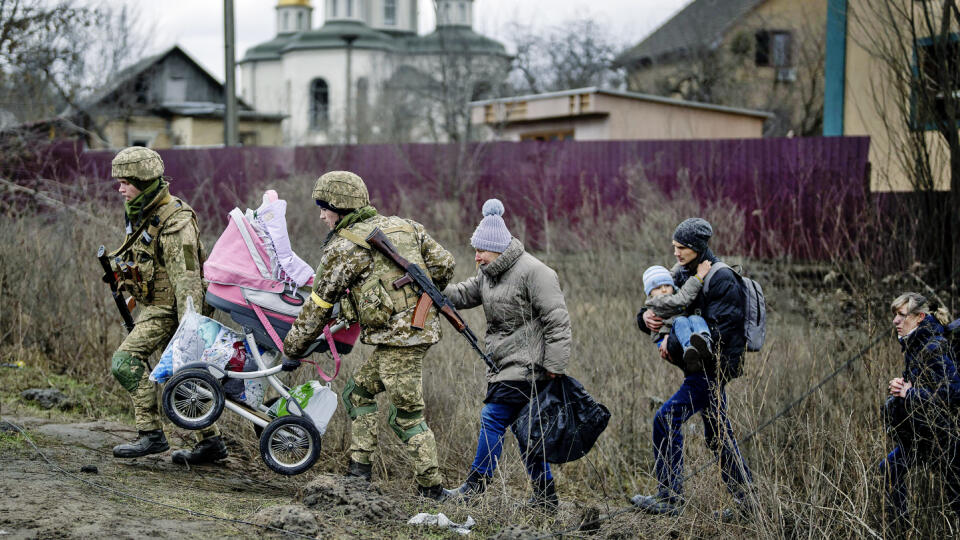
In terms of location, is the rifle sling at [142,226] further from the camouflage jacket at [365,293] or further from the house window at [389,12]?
the house window at [389,12]

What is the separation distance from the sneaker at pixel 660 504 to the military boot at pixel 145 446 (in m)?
2.98

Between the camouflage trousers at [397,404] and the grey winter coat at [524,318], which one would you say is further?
the grey winter coat at [524,318]

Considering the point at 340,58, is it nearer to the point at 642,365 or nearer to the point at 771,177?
the point at 771,177

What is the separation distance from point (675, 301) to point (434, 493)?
5.92 feet

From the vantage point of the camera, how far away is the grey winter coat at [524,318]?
545 centimetres

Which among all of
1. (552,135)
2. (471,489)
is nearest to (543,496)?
(471,489)

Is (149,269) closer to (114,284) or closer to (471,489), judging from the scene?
(114,284)

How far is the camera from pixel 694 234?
557cm

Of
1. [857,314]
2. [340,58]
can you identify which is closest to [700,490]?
[857,314]

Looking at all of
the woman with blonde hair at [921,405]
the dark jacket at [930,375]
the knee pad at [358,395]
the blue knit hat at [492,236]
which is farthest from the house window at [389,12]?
the dark jacket at [930,375]

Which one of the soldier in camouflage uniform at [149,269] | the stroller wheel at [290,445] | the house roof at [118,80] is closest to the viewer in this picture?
the stroller wheel at [290,445]

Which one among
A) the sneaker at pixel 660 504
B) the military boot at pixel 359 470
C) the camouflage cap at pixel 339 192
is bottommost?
the sneaker at pixel 660 504

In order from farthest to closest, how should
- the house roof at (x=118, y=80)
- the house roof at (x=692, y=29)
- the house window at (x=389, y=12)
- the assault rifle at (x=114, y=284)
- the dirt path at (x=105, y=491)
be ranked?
the house window at (x=389, y=12) → the house roof at (x=692, y=29) → the house roof at (x=118, y=80) → the assault rifle at (x=114, y=284) → the dirt path at (x=105, y=491)

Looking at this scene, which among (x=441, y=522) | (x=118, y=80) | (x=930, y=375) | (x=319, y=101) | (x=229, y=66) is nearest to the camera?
(x=441, y=522)
